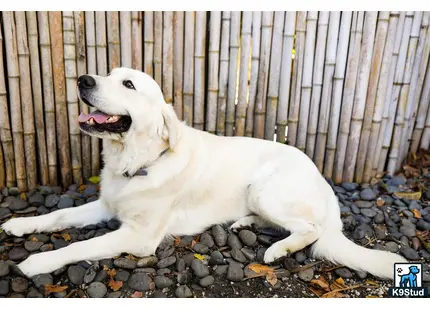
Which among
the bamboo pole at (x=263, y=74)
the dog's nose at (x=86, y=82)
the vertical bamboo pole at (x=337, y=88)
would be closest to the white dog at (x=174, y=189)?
the dog's nose at (x=86, y=82)

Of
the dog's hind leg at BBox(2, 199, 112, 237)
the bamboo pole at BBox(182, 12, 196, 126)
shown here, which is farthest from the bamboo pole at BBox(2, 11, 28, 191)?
the bamboo pole at BBox(182, 12, 196, 126)

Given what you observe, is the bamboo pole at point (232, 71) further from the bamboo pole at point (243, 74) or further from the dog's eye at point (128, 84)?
the dog's eye at point (128, 84)

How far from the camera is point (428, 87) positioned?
3.85 meters

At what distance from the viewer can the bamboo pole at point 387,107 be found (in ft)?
11.7

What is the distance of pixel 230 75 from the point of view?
3.60 m

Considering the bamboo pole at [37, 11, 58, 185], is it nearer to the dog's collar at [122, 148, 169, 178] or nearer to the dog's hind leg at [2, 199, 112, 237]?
the dog's hind leg at [2, 199, 112, 237]

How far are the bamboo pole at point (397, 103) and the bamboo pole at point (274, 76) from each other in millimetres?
1031

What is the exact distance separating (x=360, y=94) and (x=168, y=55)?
1664 millimetres

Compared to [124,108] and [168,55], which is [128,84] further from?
[168,55]

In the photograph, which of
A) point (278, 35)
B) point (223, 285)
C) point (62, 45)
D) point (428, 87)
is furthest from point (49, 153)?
point (428, 87)

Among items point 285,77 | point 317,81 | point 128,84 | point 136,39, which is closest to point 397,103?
point 317,81

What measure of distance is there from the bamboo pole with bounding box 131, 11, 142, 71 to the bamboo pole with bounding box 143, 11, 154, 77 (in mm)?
40

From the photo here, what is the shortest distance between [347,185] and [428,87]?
44.7 inches

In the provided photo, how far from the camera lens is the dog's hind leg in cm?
297
